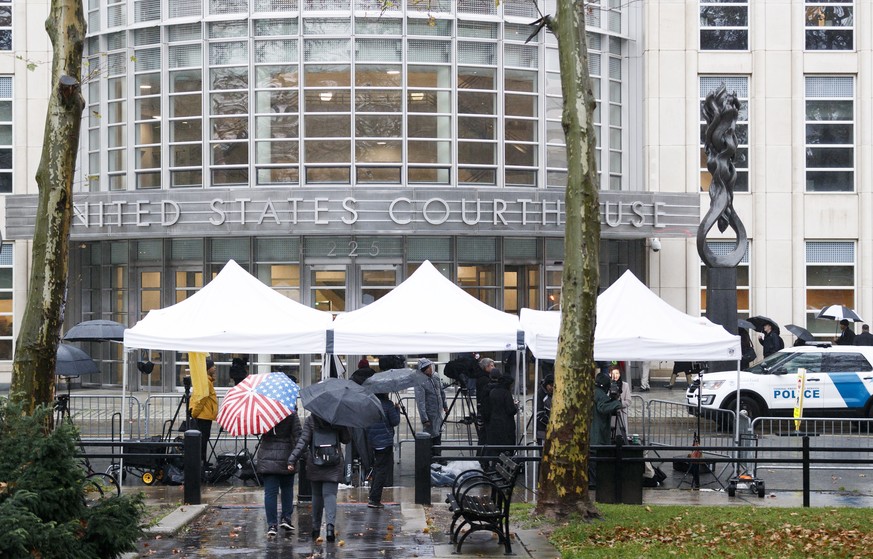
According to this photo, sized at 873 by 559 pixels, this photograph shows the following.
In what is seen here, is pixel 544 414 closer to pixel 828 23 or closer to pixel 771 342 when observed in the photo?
pixel 771 342

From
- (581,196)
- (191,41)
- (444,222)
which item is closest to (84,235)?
(191,41)

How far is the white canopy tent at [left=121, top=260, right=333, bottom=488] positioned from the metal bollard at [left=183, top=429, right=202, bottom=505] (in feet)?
9.93

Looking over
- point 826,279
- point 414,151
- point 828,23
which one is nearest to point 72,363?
point 414,151

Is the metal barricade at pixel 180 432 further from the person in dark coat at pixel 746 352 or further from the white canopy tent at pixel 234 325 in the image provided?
the person in dark coat at pixel 746 352

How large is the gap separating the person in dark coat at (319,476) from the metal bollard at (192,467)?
85.2 inches

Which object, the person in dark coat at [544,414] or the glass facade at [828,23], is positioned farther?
the glass facade at [828,23]

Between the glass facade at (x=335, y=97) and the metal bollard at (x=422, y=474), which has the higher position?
the glass facade at (x=335, y=97)

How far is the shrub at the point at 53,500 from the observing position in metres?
8.75

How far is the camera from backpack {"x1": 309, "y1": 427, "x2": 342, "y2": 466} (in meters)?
12.8

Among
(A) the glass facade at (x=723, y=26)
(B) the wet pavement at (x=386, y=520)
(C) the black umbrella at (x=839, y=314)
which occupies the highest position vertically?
(A) the glass facade at (x=723, y=26)

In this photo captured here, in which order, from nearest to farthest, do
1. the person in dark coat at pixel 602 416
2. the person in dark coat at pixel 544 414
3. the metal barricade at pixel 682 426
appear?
the person in dark coat at pixel 602 416, the person in dark coat at pixel 544 414, the metal barricade at pixel 682 426

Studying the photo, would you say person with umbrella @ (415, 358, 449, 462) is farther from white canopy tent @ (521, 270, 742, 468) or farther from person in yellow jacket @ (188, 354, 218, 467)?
person in yellow jacket @ (188, 354, 218, 467)

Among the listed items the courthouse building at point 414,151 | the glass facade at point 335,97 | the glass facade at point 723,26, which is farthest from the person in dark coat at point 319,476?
the glass facade at point 723,26

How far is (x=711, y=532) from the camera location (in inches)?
516
